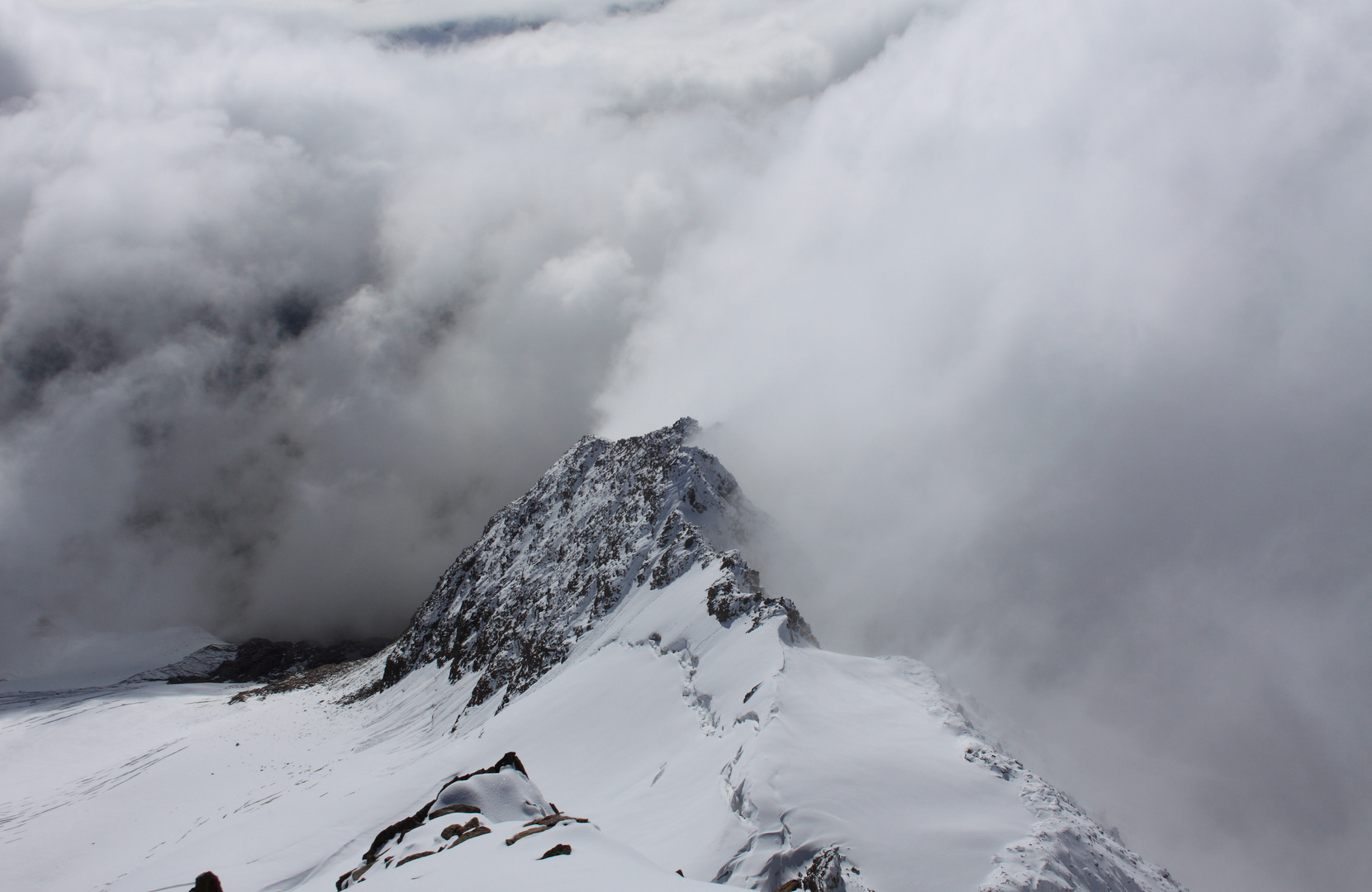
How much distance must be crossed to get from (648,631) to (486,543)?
44631 mm

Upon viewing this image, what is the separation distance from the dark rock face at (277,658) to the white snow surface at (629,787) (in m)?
67.3

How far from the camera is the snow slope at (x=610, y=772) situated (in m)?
20.6

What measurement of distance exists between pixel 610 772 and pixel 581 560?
119 ft

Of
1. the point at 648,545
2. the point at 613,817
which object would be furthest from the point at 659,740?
the point at 648,545

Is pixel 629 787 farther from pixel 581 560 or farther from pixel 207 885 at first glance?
pixel 581 560

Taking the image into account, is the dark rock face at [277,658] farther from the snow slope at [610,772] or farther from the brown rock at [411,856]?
the brown rock at [411,856]

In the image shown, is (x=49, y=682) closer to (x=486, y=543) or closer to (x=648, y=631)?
(x=486, y=543)

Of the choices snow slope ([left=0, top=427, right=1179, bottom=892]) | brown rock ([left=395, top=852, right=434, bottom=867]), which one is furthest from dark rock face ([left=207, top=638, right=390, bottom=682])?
brown rock ([left=395, top=852, right=434, bottom=867])

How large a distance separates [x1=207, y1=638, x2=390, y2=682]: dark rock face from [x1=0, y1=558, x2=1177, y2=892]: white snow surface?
6727 cm

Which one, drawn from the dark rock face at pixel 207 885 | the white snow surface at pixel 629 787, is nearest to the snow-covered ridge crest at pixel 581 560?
the white snow surface at pixel 629 787

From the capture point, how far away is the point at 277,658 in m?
154

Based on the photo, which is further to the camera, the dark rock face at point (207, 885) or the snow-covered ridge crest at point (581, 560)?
the snow-covered ridge crest at point (581, 560)

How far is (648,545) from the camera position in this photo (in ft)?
211

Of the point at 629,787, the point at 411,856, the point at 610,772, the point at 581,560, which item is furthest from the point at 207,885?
the point at 581,560
